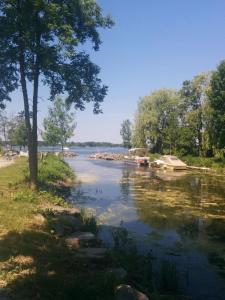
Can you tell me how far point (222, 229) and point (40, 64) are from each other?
39.5 ft

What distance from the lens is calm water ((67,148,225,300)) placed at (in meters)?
10.9

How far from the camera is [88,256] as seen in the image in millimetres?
10109

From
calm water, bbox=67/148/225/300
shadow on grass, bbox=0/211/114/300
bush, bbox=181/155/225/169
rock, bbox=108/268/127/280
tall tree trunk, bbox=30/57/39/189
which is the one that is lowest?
calm water, bbox=67/148/225/300

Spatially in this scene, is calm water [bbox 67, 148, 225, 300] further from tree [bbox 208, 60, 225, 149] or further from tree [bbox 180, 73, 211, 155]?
tree [bbox 180, 73, 211, 155]

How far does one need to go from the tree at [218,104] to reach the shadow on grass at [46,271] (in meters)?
43.7

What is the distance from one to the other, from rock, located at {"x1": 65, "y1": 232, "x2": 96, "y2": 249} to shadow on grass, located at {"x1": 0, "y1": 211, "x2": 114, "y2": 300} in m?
0.25

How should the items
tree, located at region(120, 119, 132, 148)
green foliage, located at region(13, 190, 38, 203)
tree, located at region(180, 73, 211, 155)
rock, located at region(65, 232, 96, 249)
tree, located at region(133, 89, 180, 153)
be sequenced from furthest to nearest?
tree, located at region(120, 119, 132, 148), tree, located at region(133, 89, 180, 153), tree, located at region(180, 73, 211, 155), green foliage, located at region(13, 190, 38, 203), rock, located at region(65, 232, 96, 249)

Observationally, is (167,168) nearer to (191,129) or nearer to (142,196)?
(191,129)

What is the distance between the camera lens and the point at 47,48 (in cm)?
1769

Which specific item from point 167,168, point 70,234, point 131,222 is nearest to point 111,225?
point 131,222

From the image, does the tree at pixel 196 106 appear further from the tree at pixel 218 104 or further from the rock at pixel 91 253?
the rock at pixel 91 253

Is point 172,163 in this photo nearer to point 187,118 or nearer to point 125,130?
point 187,118

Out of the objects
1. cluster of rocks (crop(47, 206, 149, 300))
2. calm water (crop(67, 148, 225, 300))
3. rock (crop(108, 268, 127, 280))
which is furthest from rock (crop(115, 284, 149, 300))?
calm water (crop(67, 148, 225, 300))

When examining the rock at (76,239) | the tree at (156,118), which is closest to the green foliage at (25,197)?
the rock at (76,239)
